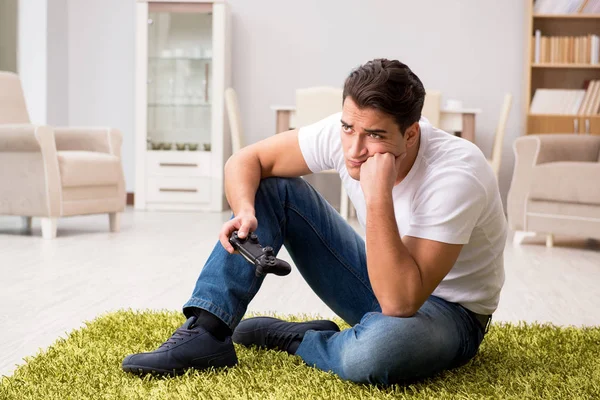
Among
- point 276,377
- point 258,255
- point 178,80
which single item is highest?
point 178,80

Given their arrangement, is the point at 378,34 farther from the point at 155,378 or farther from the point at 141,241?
the point at 155,378

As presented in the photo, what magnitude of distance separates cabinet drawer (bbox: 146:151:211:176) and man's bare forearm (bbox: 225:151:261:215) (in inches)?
176

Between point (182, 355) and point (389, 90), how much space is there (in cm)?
62

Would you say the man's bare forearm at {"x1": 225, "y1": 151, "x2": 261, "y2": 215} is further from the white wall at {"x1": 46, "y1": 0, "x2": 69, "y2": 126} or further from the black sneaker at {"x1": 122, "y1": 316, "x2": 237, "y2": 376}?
the white wall at {"x1": 46, "y1": 0, "x2": 69, "y2": 126}

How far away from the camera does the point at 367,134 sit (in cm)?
142

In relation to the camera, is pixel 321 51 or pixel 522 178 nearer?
pixel 522 178

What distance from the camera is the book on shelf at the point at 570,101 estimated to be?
586cm

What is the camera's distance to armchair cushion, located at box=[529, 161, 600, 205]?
13.3 ft

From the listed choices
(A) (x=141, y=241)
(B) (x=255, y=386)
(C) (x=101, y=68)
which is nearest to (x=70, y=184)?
(A) (x=141, y=241)

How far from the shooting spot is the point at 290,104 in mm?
6465

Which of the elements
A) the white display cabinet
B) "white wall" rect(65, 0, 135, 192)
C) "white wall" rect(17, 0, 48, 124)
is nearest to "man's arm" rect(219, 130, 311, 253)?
the white display cabinet

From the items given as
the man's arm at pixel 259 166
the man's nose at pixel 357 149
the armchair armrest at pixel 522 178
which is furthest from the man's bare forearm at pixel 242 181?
the armchair armrest at pixel 522 178

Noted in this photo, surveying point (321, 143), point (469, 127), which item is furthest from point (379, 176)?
point (469, 127)

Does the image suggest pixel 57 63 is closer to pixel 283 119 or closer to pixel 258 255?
pixel 283 119
